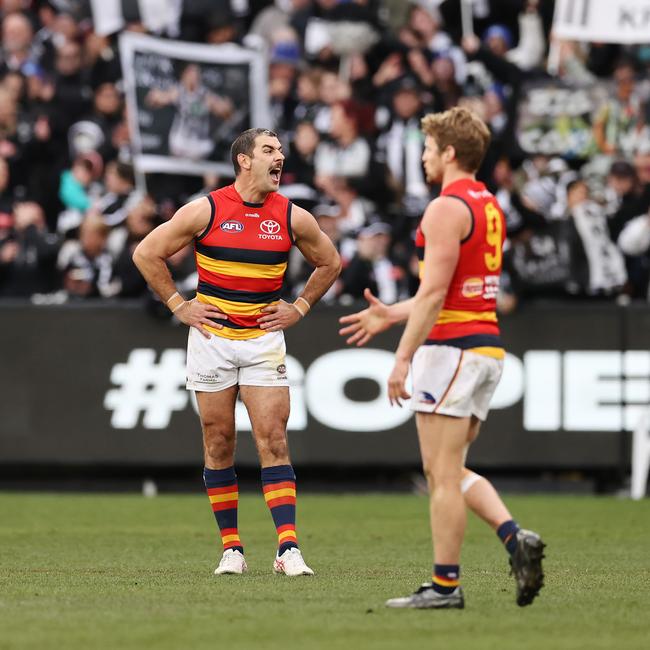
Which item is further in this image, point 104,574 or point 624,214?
point 624,214

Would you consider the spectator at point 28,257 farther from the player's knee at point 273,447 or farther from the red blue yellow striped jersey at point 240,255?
the player's knee at point 273,447

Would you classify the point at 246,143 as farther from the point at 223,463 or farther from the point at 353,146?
the point at 353,146

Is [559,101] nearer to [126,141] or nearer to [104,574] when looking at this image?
[126,141]

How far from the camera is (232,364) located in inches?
392

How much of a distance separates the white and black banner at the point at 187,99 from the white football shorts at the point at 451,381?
32.3 ft

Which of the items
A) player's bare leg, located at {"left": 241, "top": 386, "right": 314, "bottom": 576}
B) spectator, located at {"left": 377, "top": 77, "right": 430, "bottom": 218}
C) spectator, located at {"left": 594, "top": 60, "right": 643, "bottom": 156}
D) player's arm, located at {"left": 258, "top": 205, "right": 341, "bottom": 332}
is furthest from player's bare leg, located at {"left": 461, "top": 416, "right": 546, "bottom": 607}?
spectator, located at {"left": 594, "top": 60, "right": 643, "bottom": 156}

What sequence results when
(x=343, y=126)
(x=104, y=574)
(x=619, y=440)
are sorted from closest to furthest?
(x=104, y=574) < (x=619, y=440) < (x=343, y=126)

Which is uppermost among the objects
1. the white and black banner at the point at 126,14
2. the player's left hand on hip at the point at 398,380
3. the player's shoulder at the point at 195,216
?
the player's left hand on hip at the point at 398,380

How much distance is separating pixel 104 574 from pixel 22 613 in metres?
2.02

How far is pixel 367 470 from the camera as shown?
16.7 m

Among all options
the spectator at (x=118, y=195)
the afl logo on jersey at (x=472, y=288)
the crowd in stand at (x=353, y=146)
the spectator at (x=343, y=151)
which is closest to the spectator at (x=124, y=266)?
the crowd in stand at (x=353, y=146)

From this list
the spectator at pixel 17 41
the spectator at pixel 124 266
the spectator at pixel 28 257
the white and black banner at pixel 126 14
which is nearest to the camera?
the spectator at pixel 124 266

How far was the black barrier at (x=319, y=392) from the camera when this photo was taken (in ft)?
53.8

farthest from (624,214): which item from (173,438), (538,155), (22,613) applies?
(22,613)
